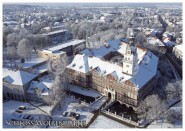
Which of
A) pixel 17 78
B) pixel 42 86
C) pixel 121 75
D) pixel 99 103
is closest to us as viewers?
pixel 121 75

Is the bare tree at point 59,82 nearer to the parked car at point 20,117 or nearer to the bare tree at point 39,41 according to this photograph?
the parked car at point 20,117

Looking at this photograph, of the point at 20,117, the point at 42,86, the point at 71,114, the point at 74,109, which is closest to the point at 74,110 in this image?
the point at 74,109

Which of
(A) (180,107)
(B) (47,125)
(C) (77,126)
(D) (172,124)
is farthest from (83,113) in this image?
(A) (180,107)

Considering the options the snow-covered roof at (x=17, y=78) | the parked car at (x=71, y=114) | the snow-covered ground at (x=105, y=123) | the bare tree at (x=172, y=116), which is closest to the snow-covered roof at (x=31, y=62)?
the snow-covered roof at (x=17, y=78)

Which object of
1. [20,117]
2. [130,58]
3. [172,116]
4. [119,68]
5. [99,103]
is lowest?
[20,117]

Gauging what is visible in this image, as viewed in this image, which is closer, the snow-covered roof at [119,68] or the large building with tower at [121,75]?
the large building with tower at [121,75]

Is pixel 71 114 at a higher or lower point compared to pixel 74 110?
lower

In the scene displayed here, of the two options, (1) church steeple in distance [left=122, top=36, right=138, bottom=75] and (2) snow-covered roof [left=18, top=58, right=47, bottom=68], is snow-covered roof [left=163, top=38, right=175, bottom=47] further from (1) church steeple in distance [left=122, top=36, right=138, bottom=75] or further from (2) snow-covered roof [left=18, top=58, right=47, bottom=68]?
(2) snow-covered roof [left=18, top=58, right=47, bottom=68]

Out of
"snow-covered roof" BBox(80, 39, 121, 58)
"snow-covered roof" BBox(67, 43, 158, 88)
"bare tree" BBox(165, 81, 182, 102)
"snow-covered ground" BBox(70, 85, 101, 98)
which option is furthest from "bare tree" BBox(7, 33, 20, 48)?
"bare tree" BBox(165, 81, 182, 102)

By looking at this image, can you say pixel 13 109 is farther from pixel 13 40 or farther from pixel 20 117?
pixel 13 40
